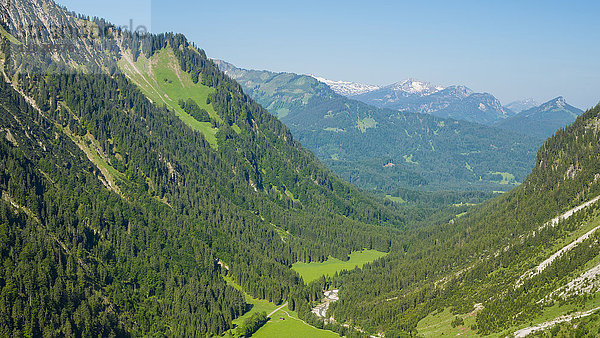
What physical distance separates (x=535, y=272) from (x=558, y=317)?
3585 cm

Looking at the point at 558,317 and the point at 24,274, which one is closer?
the point at 558,317

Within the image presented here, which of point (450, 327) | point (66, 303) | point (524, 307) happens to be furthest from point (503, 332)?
point (66, 303)

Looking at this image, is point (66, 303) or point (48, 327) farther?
point (66, 303)

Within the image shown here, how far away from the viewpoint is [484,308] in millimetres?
196875

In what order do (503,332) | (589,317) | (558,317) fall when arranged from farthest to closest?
1. (503,332)
2. (558,317)
3. (589,317)

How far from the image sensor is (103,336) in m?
199

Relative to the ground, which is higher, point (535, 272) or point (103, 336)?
point (535, 272)

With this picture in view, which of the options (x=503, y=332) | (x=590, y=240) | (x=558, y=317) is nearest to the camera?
(x=558, y=317)

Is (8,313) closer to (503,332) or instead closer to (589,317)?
(503,332)

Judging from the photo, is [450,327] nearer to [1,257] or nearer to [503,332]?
[503,332]


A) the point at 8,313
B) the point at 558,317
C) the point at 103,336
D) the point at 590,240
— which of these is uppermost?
the point at 590,240

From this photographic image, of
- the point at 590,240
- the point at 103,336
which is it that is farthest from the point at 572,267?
the point at 103,336

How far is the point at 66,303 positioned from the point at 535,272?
540 feet

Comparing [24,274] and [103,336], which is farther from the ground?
[24,274]
